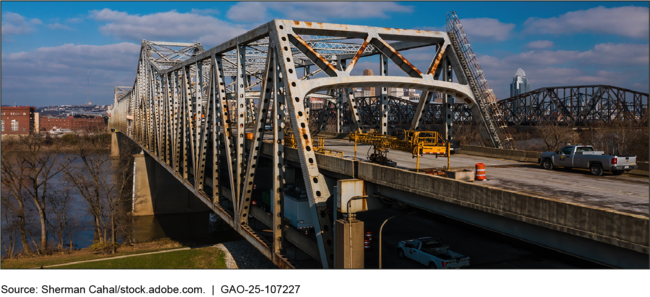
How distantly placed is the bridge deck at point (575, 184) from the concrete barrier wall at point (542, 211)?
252 cm

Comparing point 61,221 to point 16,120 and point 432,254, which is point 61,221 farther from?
point 16,120

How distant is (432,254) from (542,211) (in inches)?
465

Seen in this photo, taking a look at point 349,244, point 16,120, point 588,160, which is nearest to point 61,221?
point 349,244

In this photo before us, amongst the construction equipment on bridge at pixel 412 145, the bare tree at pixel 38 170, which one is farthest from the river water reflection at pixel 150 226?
the construction equipment on bridge at pixel 412 145

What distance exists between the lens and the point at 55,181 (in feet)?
258

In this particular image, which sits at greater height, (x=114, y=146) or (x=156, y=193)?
(x=114, y=146)

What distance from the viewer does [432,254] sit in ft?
66.9

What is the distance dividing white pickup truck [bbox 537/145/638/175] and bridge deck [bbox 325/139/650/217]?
0.30m

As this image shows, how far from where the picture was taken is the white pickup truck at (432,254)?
19703 millimetres

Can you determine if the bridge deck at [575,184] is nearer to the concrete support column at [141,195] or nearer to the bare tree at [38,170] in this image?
the bare tree at [38,170]

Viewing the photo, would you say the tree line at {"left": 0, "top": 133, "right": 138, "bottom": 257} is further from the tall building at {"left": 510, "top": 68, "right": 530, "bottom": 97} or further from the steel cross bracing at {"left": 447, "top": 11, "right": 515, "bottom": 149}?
the tall building at {"left": 510, "top": 68, "right": 530, "bottom": 97}
